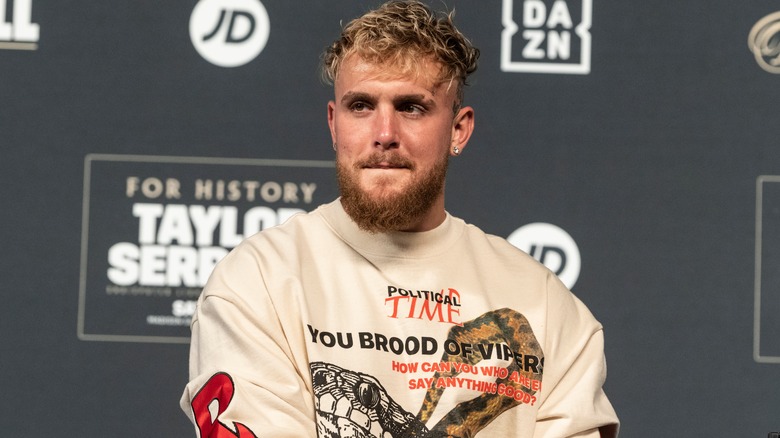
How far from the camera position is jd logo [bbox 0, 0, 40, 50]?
8.72 ft

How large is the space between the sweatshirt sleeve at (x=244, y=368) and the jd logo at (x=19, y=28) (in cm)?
140

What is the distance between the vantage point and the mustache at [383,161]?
1.50 m

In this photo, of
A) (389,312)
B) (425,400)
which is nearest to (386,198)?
(389,312)

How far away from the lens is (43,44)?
2.67m

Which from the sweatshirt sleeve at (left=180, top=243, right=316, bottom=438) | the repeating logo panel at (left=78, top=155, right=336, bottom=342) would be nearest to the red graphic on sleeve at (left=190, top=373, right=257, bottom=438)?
the sweatshirt sleeve at (left=180, top=243, right=316, bottom=438)

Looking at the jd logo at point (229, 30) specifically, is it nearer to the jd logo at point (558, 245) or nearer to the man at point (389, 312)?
→ the jd logo at point (558, 245)

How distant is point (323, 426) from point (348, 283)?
0.20 meters

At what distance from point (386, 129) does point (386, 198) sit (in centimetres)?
9

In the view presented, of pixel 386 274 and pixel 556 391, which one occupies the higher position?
pixel 386 274

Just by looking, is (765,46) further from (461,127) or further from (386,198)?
(386,198)

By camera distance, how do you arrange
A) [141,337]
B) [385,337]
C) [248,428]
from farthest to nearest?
[141,337]
[385,337]
[248,428]

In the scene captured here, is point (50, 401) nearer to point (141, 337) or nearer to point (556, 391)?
point (141, 337)


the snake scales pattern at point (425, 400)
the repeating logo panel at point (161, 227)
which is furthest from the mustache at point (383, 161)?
the repeating logo panel at point (161, 227)

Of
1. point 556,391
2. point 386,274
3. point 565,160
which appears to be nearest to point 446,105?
point 386,274
